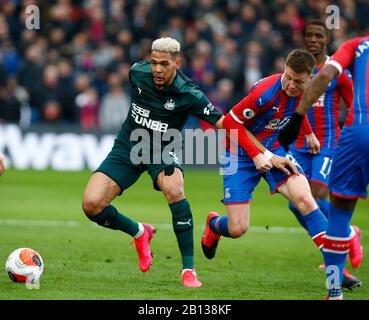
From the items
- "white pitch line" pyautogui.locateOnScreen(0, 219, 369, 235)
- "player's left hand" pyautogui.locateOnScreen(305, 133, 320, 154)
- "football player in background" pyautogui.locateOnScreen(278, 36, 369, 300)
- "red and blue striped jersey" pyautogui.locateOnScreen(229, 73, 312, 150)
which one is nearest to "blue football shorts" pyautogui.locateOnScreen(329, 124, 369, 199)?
"football player in background" pyautogui.locateOnScreen(278, 36, 369, 300)

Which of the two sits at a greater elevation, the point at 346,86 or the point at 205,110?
the point at 346,86

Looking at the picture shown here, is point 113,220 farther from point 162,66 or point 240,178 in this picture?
point 162,66

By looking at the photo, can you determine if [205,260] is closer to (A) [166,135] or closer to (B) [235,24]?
(A) [166,135]

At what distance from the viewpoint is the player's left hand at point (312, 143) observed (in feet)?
32.1

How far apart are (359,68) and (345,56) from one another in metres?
0.17

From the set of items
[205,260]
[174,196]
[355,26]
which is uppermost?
[355,26]

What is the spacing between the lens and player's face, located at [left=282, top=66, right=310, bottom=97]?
8672 mm

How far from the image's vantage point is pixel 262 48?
73.7 feet

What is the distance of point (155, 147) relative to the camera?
9.30 metres

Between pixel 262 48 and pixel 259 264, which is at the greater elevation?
pixel 262 48

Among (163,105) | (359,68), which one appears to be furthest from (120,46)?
(359,68)
